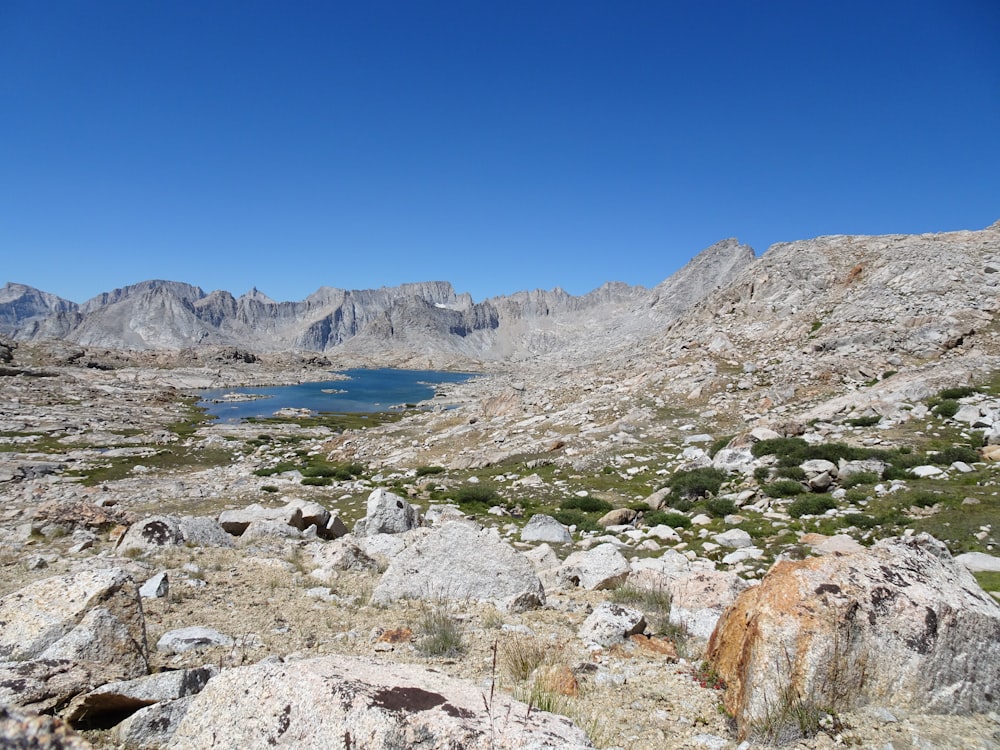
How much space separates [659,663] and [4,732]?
6.31 metres

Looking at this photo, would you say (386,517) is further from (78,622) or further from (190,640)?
(78,622)

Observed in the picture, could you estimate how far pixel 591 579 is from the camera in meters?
11.1

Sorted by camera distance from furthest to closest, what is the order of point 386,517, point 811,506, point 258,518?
point 258,518 < point 386,517 < point 811,506

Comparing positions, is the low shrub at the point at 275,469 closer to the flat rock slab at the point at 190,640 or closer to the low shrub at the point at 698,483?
the low shrub at the point at 698,483

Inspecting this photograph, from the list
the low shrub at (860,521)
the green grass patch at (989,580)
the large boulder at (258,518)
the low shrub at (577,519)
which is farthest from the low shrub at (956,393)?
the large boulder at (258,518)

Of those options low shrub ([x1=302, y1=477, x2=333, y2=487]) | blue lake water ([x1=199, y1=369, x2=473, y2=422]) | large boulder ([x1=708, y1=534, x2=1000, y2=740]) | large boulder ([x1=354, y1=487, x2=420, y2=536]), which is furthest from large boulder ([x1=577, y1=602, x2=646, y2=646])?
blue lake water ([x1=199, y1=369, x2=473, y2=422])

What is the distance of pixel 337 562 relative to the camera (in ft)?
37.1

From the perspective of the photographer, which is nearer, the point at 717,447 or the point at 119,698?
the point at 119,698

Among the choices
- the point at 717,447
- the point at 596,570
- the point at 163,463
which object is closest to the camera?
the point at 596,570

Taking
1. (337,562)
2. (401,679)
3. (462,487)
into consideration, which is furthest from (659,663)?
(462,487)

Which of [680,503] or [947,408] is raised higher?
[947,408]

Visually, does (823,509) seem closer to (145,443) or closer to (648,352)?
(648,352)

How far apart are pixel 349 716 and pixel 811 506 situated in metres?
15.6

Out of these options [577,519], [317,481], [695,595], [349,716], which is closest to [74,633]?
[349,716]
